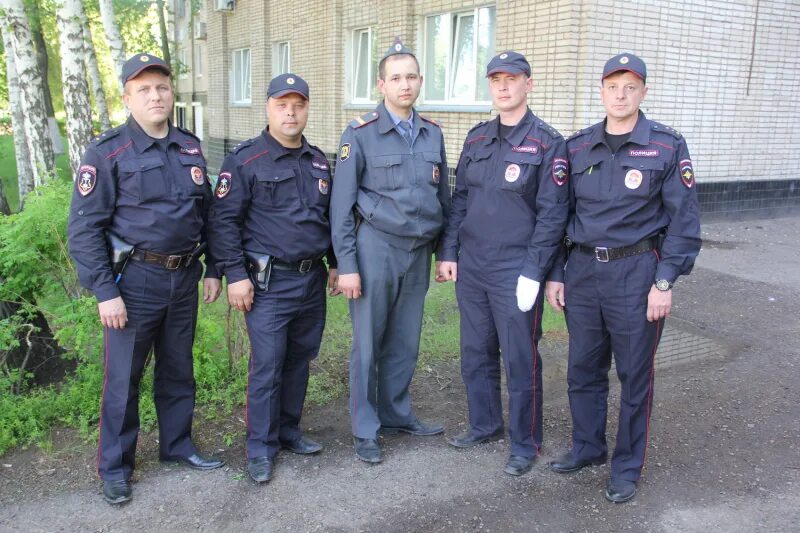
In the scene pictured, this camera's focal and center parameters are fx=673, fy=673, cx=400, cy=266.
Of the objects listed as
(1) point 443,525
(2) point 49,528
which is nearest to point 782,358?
(1) point 443,525

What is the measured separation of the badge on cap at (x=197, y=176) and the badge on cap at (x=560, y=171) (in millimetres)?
1764

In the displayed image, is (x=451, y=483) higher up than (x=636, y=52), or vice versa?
(x=636, y=52)

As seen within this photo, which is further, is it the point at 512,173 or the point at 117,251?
the point at 512,173

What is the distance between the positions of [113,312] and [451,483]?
6.04 ft

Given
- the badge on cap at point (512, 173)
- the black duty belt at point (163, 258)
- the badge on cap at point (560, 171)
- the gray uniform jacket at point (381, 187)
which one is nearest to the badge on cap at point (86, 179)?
the black duty belt at point (163, 258)

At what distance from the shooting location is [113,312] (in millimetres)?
3066

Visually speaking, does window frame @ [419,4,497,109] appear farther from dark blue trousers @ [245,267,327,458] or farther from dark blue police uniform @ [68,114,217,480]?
dark blue police uniform @ [68,114,217,480]

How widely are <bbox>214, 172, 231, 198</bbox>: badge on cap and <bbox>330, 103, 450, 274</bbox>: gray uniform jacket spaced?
0.54 m

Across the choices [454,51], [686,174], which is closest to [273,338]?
[686,174]

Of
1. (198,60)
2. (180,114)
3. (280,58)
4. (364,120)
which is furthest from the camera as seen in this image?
(180,114)

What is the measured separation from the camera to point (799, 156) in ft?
37.8

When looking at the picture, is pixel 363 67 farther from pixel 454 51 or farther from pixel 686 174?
pixel 686 174

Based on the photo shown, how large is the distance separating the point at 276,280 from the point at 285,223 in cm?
30

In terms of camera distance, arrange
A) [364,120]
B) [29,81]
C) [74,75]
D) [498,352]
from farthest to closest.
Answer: [29,81]
[74,75]
[498,352]
[364,120]
